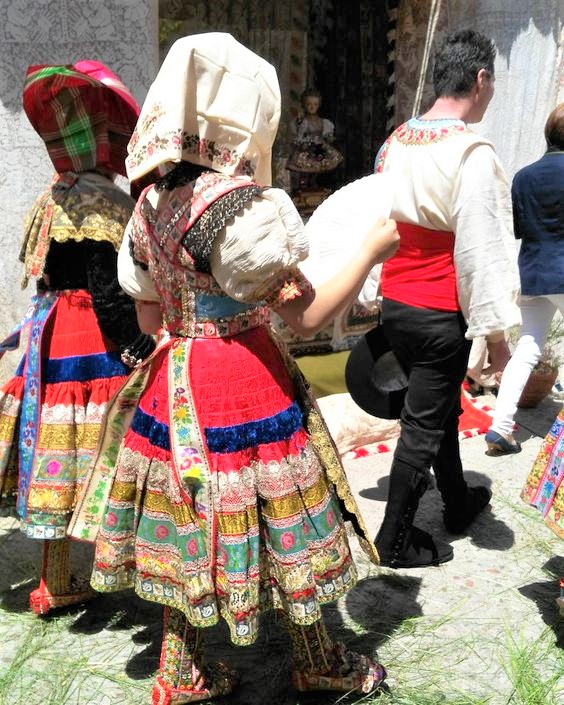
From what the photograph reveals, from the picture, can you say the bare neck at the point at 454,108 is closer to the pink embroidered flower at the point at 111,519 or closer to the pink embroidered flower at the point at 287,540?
the pink embroidered flower at the point at 287,540

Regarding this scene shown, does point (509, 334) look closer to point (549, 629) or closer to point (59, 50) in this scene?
point (549, 629)

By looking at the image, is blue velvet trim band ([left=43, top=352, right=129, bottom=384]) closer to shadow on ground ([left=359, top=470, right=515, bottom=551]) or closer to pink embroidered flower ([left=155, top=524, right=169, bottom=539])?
pink embroidered flower ([left=155, top=524, right=169, bottom=539])

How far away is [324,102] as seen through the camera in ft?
24.1

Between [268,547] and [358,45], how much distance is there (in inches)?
231

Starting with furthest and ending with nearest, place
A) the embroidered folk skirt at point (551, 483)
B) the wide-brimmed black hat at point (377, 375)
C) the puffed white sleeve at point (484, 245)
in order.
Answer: the wide-brimmed black hat at point (377, 375)
the puffed white sleeve at point (484, 245)
the embroidered folk skirt at point (551, 483)

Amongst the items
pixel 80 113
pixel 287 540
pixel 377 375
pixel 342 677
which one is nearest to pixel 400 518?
pixel 377 375

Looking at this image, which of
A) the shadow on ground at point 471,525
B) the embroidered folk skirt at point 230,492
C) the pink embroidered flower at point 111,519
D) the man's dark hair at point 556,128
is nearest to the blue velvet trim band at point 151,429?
the embroidered folk skirt at point 230,492

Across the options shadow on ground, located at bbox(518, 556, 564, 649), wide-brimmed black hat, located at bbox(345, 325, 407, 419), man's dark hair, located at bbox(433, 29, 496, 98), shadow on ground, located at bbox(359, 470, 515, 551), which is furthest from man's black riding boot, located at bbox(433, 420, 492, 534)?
man's dark hair, located at bbox(433, 29, 496, 98)

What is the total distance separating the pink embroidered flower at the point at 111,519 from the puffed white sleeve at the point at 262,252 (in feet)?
2.38

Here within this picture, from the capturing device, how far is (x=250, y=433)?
1997mm

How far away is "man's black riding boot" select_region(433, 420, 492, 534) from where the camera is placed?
3.40 m

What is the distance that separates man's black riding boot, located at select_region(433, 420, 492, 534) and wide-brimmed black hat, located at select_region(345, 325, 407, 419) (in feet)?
0.93

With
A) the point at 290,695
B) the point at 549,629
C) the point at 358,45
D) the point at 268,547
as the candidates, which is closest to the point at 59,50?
the point at 268,547

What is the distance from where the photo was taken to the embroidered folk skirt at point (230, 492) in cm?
198
